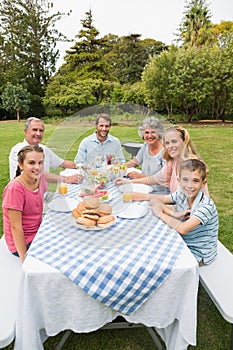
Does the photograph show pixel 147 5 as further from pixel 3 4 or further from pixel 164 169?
pixel 164 169

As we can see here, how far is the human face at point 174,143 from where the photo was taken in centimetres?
209

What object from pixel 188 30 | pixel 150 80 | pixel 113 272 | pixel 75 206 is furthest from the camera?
pixel 188 30

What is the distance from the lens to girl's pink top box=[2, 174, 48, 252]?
168 cm

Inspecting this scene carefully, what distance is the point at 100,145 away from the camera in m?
2.37

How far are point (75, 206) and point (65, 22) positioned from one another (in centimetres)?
2330

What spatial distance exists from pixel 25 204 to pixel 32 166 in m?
0.23

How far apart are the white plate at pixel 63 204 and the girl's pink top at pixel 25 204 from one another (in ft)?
0.31

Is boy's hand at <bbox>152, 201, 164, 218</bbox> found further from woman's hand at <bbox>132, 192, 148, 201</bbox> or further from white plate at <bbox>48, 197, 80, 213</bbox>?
white plate at <bbox>48, 197, 80, 213</bbox>

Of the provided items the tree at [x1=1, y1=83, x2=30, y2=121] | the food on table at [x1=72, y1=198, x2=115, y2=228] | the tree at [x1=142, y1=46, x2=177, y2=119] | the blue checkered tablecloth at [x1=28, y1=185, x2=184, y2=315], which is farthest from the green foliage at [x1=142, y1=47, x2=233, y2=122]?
the blue checkered tablecloth at [x1=28, y1=185, x2=184, y2=315]

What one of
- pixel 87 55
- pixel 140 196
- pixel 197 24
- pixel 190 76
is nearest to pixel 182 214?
pixel 140 196

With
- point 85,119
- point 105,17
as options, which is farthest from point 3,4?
point 85,119

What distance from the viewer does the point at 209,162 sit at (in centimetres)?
652

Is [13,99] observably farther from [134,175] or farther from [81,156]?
[134,175]

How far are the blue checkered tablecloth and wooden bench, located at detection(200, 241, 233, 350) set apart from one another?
1.18 feet
